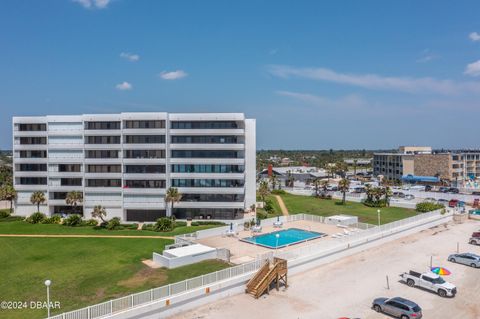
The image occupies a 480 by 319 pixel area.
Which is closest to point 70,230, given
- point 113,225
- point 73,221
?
point 73,221

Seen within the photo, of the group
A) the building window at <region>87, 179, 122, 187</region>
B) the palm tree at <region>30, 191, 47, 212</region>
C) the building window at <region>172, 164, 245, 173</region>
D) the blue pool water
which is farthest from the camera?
the palm tree at <region>30, 191, 47, 212</region>

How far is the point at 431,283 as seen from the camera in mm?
31594

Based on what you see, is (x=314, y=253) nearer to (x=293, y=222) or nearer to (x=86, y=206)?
(x=293, y=222)

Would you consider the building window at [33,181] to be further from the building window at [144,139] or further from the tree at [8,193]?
the building window at [144,139]

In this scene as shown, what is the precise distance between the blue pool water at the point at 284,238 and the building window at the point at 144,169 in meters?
22.7

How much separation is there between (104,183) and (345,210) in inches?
1702

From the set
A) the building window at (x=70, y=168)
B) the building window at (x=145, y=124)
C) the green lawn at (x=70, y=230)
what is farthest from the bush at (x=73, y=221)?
the building window at (x=145, y=124)

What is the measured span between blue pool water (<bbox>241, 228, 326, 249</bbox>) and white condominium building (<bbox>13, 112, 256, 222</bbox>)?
45.0ft

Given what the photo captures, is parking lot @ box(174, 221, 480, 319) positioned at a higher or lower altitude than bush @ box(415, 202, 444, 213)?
lower

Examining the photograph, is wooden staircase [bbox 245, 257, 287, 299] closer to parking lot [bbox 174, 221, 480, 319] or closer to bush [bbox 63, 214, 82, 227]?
parking lot [bbox 174, 221, 480, 319]

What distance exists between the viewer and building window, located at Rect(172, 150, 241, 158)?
202ft

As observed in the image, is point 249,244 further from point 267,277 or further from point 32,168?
point 32,168

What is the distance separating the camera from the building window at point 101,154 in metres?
62.9

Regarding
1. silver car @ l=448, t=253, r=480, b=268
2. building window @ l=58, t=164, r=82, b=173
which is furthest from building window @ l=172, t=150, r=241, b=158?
silver car @ l=448, t=253, r=480, b=268
